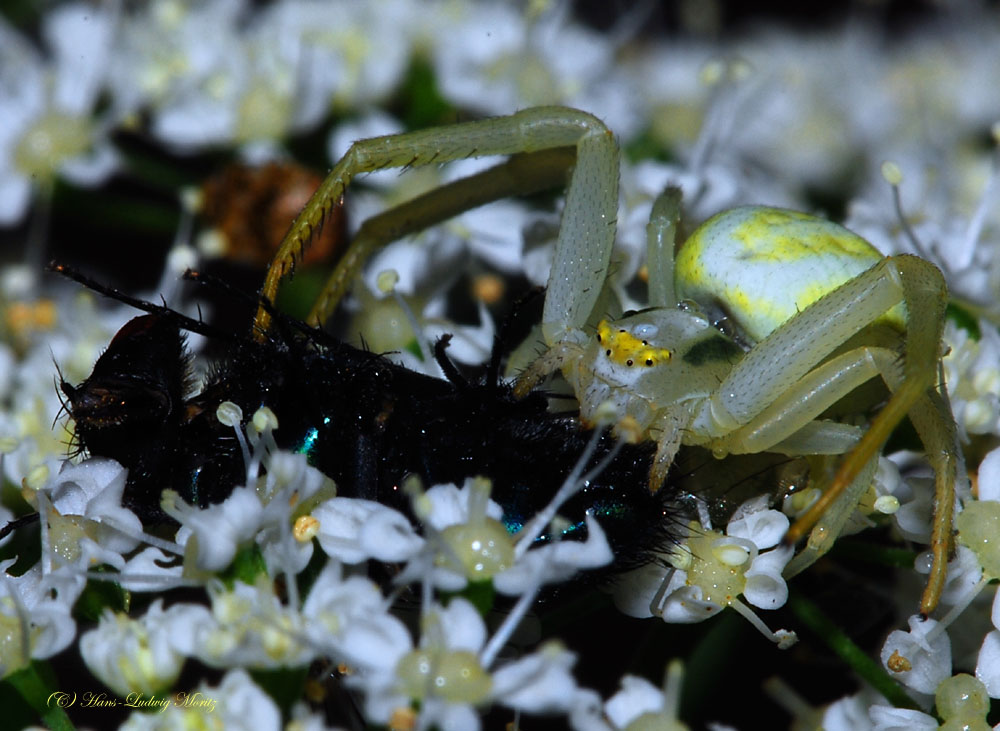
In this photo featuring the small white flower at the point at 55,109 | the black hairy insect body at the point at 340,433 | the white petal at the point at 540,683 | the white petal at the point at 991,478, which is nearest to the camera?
the white petal at the point at 540,683

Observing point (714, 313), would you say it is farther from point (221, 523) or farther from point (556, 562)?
point (221, 523)

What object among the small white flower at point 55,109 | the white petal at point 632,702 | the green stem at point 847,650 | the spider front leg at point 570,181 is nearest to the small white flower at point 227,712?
the white petal at point 632,702

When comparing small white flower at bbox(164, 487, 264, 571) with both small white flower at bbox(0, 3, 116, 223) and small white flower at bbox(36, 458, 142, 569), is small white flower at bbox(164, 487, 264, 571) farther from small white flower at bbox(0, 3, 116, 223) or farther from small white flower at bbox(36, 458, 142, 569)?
small white flower at bbox(0, 3, 116, 223)

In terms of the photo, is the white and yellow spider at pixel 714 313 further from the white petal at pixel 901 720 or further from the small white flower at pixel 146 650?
the small white flower at pixel 146 650

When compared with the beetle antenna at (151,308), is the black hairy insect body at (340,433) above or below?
below

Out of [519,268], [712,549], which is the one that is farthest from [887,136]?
[712,549]

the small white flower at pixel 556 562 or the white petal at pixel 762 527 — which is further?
the white petal at pixel 762 527

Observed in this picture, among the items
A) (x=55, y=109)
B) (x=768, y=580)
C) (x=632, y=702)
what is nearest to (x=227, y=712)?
(x=632, y=702)
